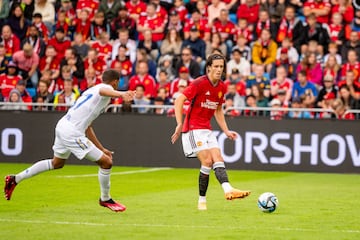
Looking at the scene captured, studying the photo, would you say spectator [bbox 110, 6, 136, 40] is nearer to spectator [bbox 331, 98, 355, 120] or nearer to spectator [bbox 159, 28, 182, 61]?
spectator [bbox 159, 28, 182, 61]

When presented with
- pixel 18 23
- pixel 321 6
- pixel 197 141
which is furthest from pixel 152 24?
pixel 197 141

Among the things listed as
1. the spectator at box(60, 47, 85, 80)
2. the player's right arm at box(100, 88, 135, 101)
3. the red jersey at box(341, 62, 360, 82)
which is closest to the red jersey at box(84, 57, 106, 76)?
the spectator at box(60, 47, 85, 80)

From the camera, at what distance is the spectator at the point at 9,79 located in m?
23.8

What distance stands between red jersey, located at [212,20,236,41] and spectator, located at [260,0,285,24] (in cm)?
97

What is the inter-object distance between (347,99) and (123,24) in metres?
6.90

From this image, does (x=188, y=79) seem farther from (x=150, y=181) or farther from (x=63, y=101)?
(x=150, y=181)

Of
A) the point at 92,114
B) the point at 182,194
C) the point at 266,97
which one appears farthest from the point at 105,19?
the point at 92,114

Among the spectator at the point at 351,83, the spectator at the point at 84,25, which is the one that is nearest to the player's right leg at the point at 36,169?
the spectator at the point at 351,83

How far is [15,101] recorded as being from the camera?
22.9 m

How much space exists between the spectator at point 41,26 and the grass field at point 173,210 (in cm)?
699

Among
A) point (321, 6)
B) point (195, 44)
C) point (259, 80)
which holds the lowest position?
point (259, 80)

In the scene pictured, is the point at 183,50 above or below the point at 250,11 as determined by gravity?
below

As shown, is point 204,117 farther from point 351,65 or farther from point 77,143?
point 351,65

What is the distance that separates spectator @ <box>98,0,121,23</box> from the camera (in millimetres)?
25859
